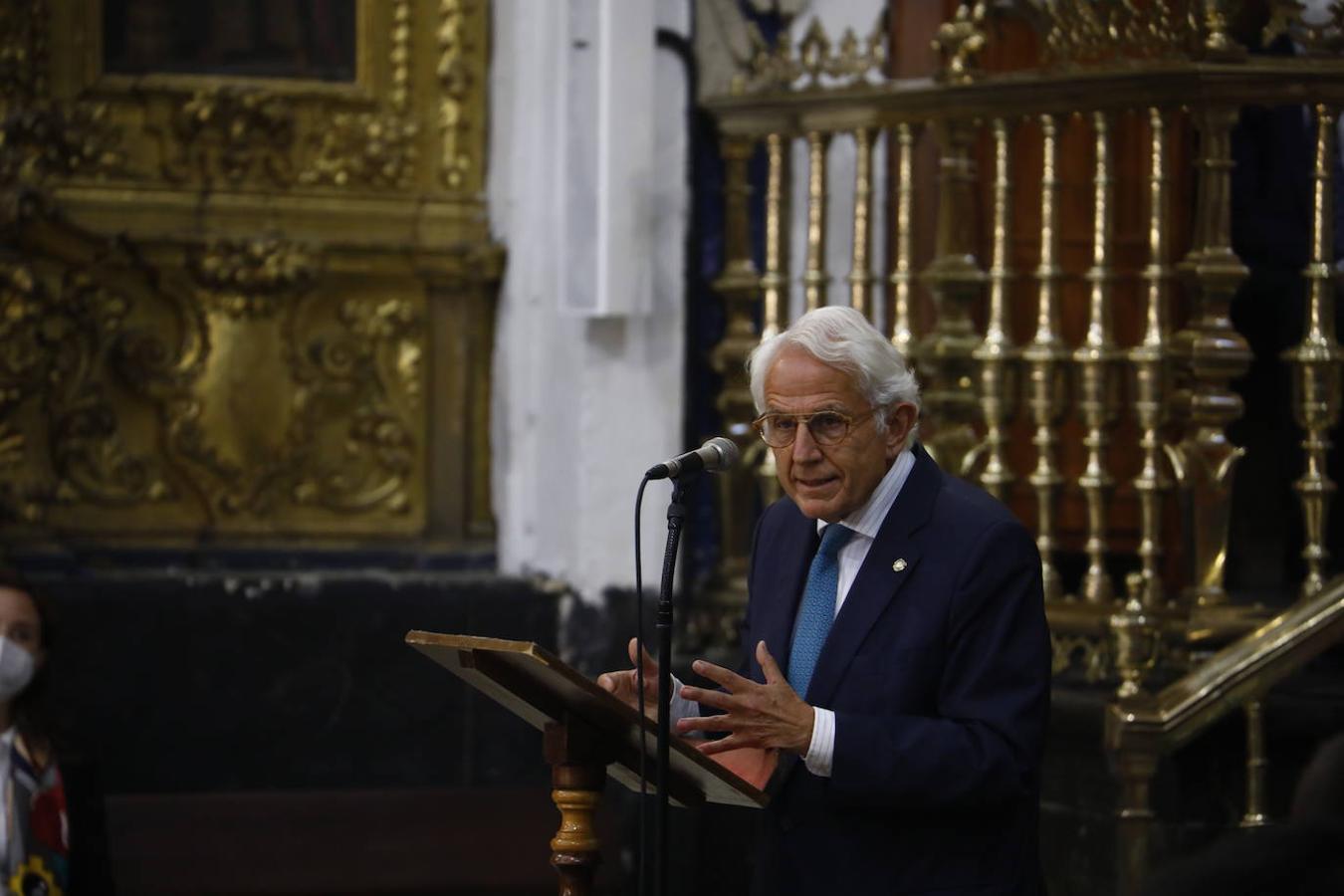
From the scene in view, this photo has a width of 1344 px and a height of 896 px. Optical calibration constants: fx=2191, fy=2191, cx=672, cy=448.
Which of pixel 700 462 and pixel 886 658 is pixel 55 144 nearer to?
pixel 700 462

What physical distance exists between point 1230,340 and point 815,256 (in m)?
1.31

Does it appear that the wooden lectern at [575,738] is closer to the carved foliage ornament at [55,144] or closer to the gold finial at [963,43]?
the gold finial at [963,43]

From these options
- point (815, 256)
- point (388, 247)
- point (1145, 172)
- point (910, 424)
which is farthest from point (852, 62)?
point (910, 424)

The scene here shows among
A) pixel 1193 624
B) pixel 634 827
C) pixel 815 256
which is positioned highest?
pixel 815 256

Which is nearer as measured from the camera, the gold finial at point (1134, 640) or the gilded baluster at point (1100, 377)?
the gold finial at point (1134, 640)

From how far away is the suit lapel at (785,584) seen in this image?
389cm

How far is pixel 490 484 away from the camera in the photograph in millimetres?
7395

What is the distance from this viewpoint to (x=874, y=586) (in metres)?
3.77

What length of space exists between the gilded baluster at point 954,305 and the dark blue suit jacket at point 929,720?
8.09ft

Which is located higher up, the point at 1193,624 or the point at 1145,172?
the point at 1145,172

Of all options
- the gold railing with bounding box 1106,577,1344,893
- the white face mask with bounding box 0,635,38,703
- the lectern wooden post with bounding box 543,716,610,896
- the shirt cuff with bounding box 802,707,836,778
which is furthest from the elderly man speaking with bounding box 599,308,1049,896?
the white face mask with bounding box 0,635,38,703

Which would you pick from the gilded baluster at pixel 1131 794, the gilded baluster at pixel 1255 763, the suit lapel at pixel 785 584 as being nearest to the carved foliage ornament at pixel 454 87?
the gilded baluster at pixel 1131 794

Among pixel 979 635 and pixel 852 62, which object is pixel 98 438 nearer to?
pixel 852 62

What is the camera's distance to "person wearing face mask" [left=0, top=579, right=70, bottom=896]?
16.8 feet
